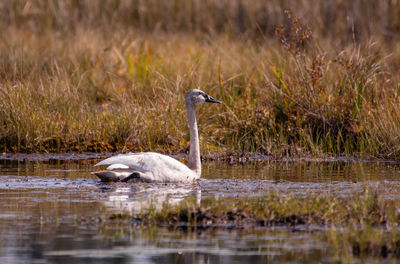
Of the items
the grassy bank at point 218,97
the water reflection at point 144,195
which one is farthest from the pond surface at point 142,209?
the grassy bank at point 218,97

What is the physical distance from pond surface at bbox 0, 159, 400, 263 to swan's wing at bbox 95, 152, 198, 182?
0.15 metres

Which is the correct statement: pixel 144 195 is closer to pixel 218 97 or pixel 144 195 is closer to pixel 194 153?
pixel 194 153

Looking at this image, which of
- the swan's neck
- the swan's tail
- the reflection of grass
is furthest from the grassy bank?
the reflection of grass

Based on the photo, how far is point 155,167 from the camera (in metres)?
11.9

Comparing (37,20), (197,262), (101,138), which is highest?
(37,20)

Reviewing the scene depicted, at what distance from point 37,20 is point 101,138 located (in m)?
12.4

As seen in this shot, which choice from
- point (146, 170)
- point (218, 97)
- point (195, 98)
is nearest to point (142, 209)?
point (146, 170)

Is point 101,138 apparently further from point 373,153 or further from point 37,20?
point 37,20

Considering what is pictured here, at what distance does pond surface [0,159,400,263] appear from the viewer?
7.42 metres

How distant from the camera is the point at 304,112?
16.0m

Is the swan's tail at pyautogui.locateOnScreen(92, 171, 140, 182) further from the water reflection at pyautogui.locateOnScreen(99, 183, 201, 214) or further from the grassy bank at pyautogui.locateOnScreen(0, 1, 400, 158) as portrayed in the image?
the grassy bank at pyautogui.locateOnScreen(0, 1, 400, 158)

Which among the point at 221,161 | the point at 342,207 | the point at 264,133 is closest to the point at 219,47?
the point at 264,133

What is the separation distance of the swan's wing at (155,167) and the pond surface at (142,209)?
0.51 ft

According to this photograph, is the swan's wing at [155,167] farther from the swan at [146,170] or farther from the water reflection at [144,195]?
the water reflection at [144,195]
